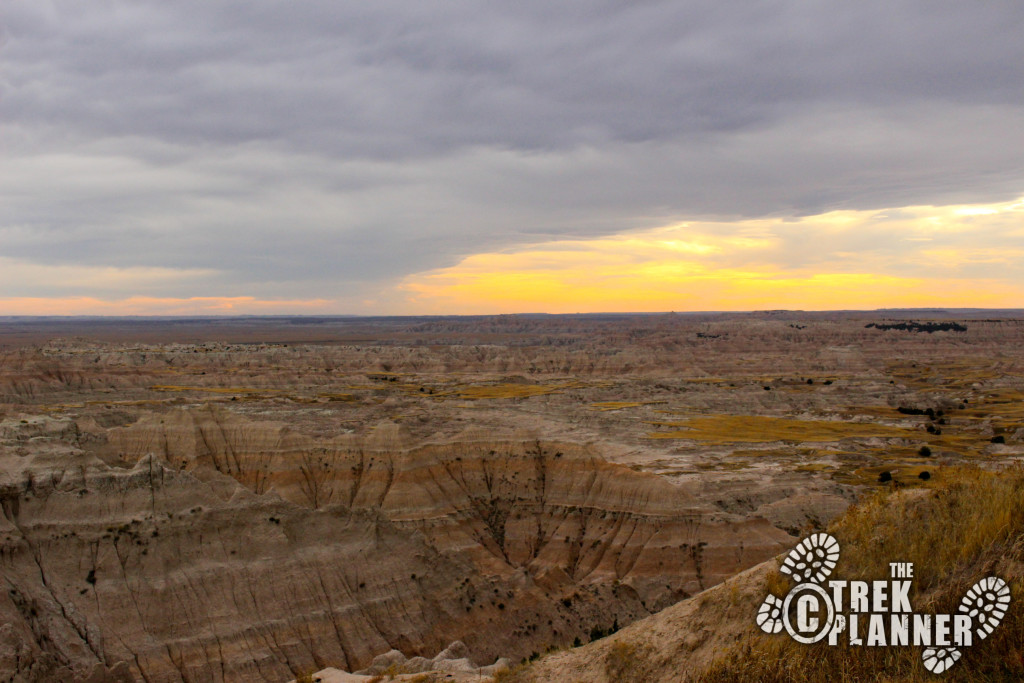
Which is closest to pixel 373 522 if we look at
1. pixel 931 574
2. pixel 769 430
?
pixel 931 574

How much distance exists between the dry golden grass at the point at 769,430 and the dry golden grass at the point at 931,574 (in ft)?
→ 211

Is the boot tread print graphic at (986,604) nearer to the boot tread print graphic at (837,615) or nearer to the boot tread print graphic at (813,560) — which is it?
the boot tread print graphic at (837,615)

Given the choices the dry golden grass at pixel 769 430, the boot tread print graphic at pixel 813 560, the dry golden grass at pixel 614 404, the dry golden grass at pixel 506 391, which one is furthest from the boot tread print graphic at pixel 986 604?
the dry golden grass at pixel 506 391

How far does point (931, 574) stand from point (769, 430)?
77.7 meters

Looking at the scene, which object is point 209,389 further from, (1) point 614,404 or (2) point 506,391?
(1) point 614,404

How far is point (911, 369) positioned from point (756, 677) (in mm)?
161799

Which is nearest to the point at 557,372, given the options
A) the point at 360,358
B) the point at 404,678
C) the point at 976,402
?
the point at 360,358

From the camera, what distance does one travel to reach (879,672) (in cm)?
1096

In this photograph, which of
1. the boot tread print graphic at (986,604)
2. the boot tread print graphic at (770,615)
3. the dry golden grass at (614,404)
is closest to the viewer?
the boot tread print graphic at (986,604)

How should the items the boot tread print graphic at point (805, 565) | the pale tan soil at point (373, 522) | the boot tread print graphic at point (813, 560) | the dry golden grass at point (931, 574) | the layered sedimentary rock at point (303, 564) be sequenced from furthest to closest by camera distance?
the pale tan soil at point (373, 522)
the layered sedimentary rock at point (303, 564)
the boot tread print graphic at point (813, 560)
the boot tread print graphic at point (805, 565)
the dry golden grass at point (931, 574)

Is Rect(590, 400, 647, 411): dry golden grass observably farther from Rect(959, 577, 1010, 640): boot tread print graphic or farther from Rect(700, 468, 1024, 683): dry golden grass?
Rect(959, 577, 1010, 640): boot tread print graphic

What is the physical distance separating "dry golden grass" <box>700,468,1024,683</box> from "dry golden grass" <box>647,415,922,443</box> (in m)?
64.2

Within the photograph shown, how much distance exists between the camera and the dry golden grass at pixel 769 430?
7891 centimetres

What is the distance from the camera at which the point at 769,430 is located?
85.4 metres
